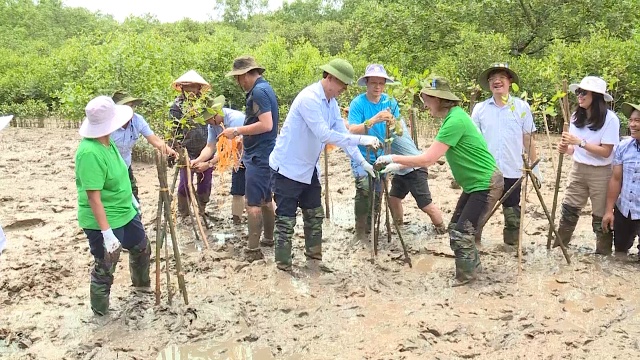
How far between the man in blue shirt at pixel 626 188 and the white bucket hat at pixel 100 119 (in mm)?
4031

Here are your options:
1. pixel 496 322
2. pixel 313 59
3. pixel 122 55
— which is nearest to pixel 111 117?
pixel 496 322

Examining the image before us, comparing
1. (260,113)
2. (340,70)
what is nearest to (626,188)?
(340,70)

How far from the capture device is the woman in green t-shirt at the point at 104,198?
356 centimetres

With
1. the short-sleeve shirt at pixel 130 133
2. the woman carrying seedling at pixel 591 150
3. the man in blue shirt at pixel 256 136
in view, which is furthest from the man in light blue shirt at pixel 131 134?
the woman carrying seedling at pixel 591 150

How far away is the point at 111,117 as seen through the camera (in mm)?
3656

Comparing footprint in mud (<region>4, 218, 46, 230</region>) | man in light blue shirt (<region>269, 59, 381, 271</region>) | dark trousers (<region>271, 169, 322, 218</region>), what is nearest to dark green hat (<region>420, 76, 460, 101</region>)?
man in light blue shirt (<region>269, 59, 381, 271</region>)

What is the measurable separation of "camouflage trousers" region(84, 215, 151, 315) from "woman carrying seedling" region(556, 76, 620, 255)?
360 centimetres

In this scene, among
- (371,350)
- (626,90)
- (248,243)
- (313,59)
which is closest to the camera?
(371,350)

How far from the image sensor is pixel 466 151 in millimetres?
4277

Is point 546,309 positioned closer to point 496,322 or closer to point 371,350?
point 496,322

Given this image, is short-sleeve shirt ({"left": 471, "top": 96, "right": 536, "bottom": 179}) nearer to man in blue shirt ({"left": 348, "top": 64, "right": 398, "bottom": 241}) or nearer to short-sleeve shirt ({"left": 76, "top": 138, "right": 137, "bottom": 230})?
man in blue shirt ({"left": 348, "top": 64, "right": 398, "bottom": 241})

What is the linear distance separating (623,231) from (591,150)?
0.87 m

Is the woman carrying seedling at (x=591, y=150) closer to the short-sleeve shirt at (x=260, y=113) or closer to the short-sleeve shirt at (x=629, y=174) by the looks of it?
the short-sleeve shirt at (x=629, y=174)

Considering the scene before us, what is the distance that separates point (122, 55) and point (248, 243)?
7316 mm
